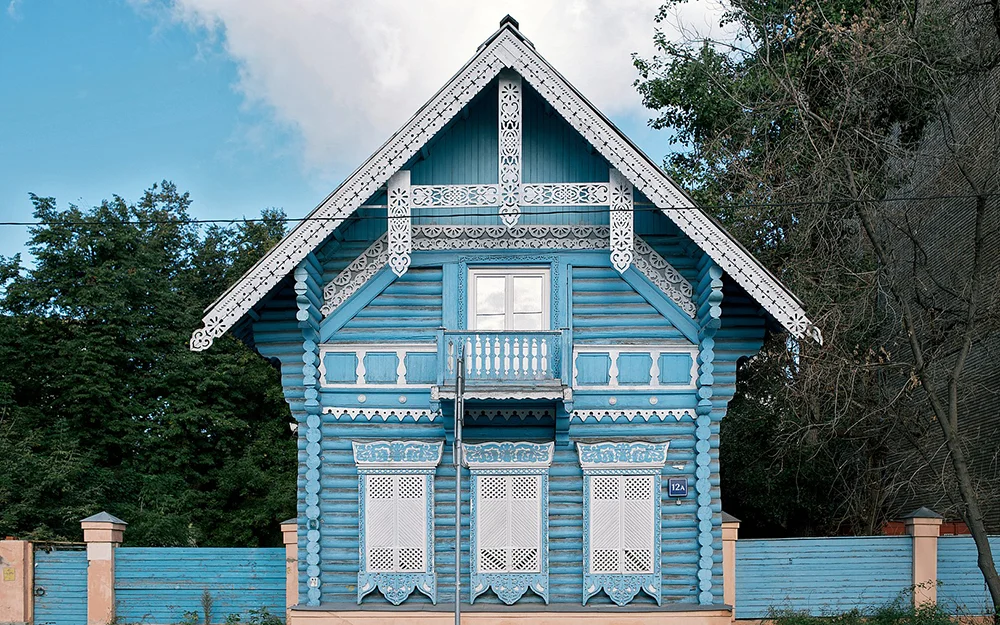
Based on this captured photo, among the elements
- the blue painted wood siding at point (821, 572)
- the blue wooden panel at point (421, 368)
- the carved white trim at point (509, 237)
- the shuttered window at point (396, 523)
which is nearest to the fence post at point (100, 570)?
the shuttered window at point (396, 523)

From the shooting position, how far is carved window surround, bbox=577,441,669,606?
47.5 ft

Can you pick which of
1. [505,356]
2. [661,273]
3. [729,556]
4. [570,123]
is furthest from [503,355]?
[729,556]

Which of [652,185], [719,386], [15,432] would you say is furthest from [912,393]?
[15,432]

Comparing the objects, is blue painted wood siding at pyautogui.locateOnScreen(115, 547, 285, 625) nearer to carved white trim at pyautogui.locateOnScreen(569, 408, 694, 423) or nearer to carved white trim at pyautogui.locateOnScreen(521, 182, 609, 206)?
carved white trim at pyautogui.locateOnScreen(569, 408, 694, 423)

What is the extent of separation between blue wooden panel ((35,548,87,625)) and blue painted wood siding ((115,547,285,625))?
0.66 metres

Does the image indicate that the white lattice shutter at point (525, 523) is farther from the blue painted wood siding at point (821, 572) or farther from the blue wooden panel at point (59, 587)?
the blue wooden panel at point (59, 587)

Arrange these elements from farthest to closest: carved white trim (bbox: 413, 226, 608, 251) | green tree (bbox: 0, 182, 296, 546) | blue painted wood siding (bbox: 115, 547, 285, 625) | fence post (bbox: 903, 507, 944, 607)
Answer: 1. green tree (bbox: 0, 182, 296, 546)
2. blue painted wood siding (bbox: 115, 547, 285, 625)
3. fence post (bbox: 903, 507, 944, 607)
4. carved white trim (bbox: 413, 226, 608, 251)

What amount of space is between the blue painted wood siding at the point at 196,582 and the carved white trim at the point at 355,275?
438cm

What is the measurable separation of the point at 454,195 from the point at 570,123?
1934 millimetres

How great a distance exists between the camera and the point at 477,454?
48.5 ft

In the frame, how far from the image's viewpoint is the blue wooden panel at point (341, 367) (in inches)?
587

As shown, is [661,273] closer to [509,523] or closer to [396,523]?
[509,523]

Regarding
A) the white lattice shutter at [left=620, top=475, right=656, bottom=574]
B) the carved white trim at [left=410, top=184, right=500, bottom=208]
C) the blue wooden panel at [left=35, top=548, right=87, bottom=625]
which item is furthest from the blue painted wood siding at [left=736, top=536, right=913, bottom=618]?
the blue wooden panel at [left=35, top=548, right=87, bottom=625]

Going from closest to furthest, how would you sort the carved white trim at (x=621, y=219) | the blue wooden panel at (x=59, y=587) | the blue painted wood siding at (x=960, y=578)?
the carved white trim at (x=621, y=219) → the blue painted wood siding at (x=960, y=578) → the blue wooden panel at (x=59, y=587)
